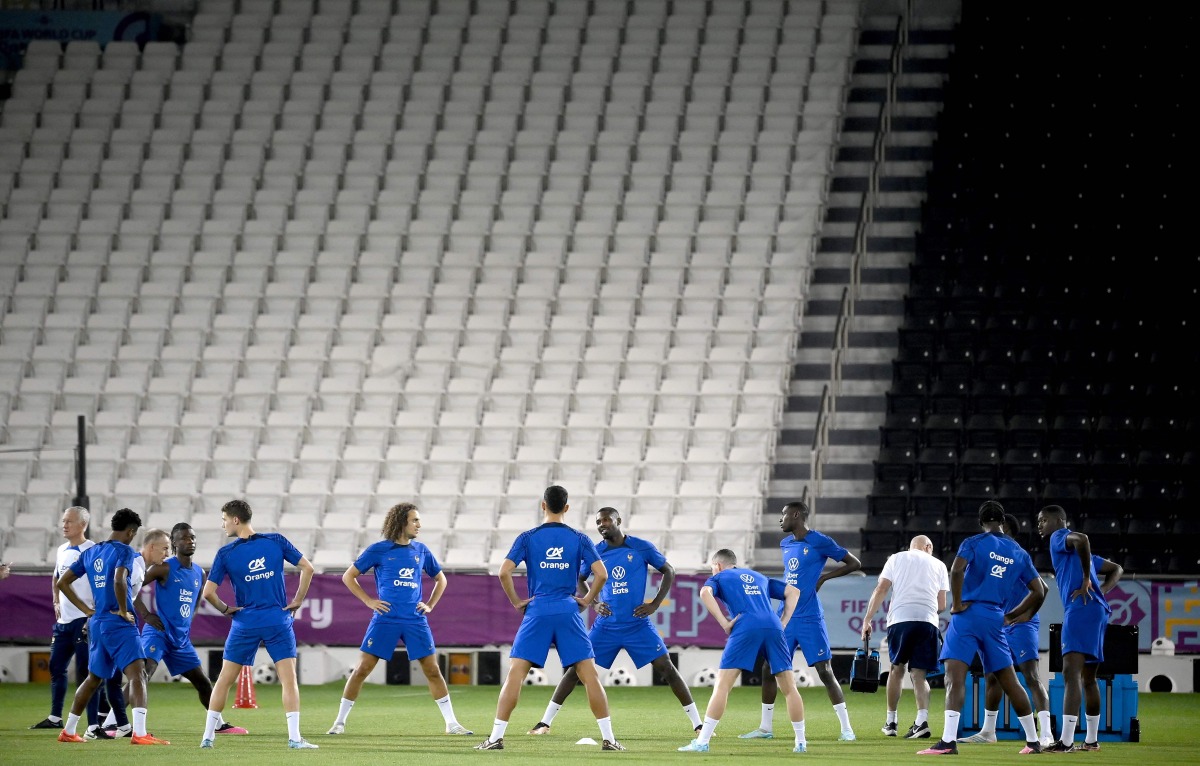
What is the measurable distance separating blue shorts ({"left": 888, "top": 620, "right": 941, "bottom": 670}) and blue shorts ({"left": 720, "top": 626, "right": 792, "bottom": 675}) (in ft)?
5.55

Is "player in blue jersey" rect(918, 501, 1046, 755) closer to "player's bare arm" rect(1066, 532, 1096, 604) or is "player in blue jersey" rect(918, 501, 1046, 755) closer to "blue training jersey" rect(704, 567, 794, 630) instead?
"player's bare arm" rect(1066, 532, 1096, 604)

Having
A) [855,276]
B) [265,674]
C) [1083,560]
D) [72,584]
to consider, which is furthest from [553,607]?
[855,276]

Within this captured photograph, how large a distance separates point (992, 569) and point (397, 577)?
4.50m

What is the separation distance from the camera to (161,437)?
25.1 metres

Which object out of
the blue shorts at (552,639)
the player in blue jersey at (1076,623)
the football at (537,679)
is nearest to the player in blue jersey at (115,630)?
the blue shorts at (552,639)

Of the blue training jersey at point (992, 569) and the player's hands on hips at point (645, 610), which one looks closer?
the blue training jersey at point (992, 569)

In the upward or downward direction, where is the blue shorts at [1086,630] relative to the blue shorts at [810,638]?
upward

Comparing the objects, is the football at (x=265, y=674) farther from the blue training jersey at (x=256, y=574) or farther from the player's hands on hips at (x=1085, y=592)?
the player's hands on hips at (x=1085, y=592)

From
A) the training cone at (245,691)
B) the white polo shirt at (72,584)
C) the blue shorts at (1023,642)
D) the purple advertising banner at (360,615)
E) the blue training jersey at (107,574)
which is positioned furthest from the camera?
the purple advertising banner at (360,615)

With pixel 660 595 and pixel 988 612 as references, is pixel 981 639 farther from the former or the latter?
pixel 660 595

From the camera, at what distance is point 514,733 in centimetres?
1412

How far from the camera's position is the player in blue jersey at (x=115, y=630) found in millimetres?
12953

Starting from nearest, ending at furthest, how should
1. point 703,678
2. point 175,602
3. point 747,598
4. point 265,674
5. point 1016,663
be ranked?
1. point 747,598
2. point 1016,663
3. point 175,602
4. point 703,678
5. point 265,674

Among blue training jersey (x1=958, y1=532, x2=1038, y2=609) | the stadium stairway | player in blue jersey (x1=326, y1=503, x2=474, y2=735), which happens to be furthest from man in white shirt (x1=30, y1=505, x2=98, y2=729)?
the stadium stairway
